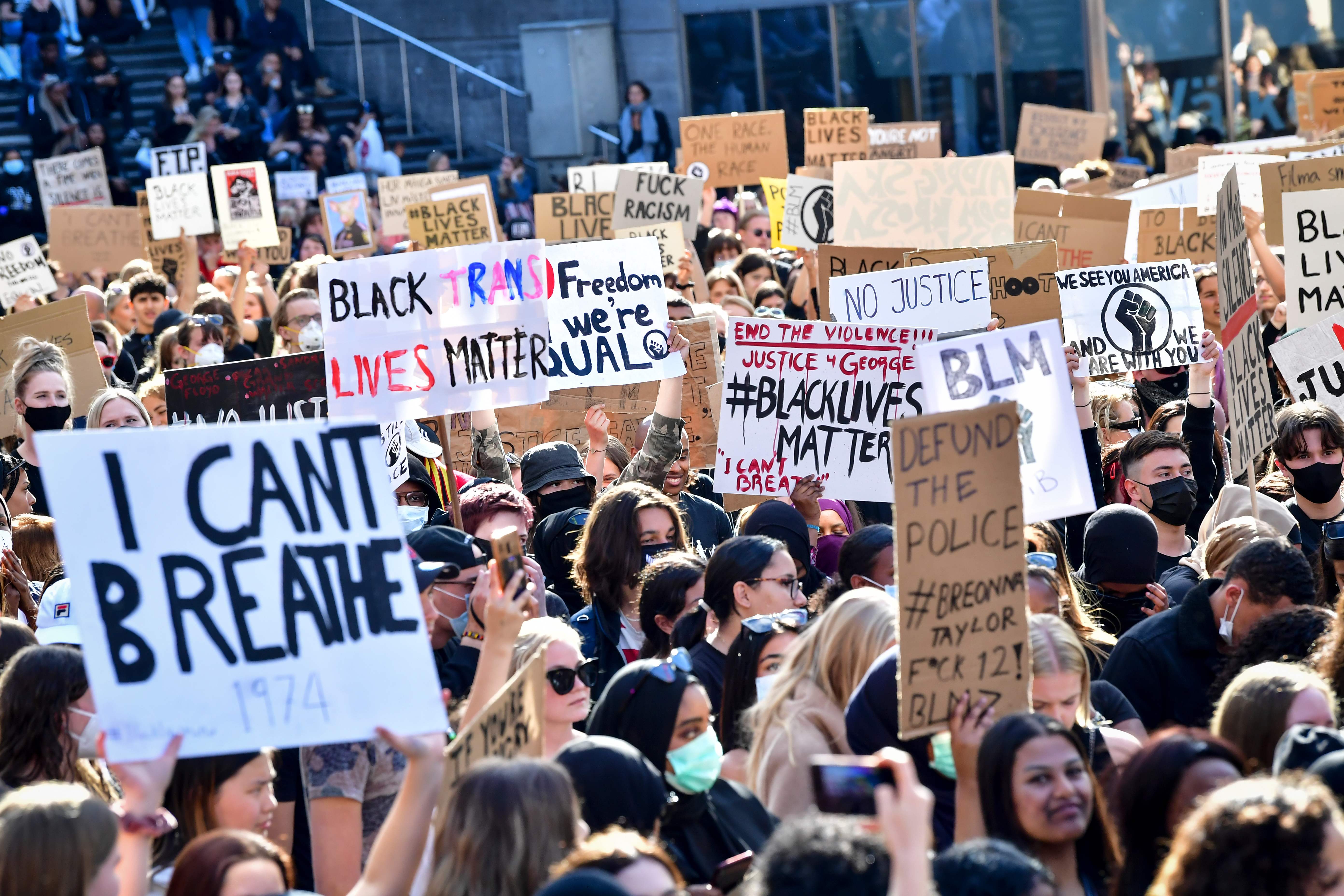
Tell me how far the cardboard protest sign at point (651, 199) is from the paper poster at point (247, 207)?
13.3ft

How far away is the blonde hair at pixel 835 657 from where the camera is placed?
4.16 m

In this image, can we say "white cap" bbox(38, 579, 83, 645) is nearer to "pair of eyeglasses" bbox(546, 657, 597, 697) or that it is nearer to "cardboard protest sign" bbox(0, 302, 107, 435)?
"pair of eyeglasses" bbox(546, 657, 597, 697)

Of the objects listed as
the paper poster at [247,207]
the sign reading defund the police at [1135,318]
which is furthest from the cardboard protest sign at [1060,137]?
the sign reading defund the police at [1135,318]

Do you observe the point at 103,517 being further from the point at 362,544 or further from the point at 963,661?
the point at 963,661

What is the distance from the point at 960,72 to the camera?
24.1 metres

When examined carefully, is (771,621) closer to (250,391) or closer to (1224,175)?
(250,391)

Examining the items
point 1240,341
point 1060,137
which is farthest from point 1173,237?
point 1060,137

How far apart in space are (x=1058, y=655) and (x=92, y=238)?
11.7m

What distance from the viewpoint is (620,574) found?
18.6ft

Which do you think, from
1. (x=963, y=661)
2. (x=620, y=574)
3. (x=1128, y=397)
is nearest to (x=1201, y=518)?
(x=1128, y=397)

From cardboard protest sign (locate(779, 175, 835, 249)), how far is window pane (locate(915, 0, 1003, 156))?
11786 millimetres

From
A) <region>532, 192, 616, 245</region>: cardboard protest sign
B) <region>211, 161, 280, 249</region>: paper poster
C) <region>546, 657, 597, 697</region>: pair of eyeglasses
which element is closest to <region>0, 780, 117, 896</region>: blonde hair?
<region>546, 657, 597, 697</region>: pair of eyeglasses

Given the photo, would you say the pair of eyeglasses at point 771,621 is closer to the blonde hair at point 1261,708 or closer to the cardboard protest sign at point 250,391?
the blonde hair at point 1261,708

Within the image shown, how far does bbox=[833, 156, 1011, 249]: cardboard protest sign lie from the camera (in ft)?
35.7
